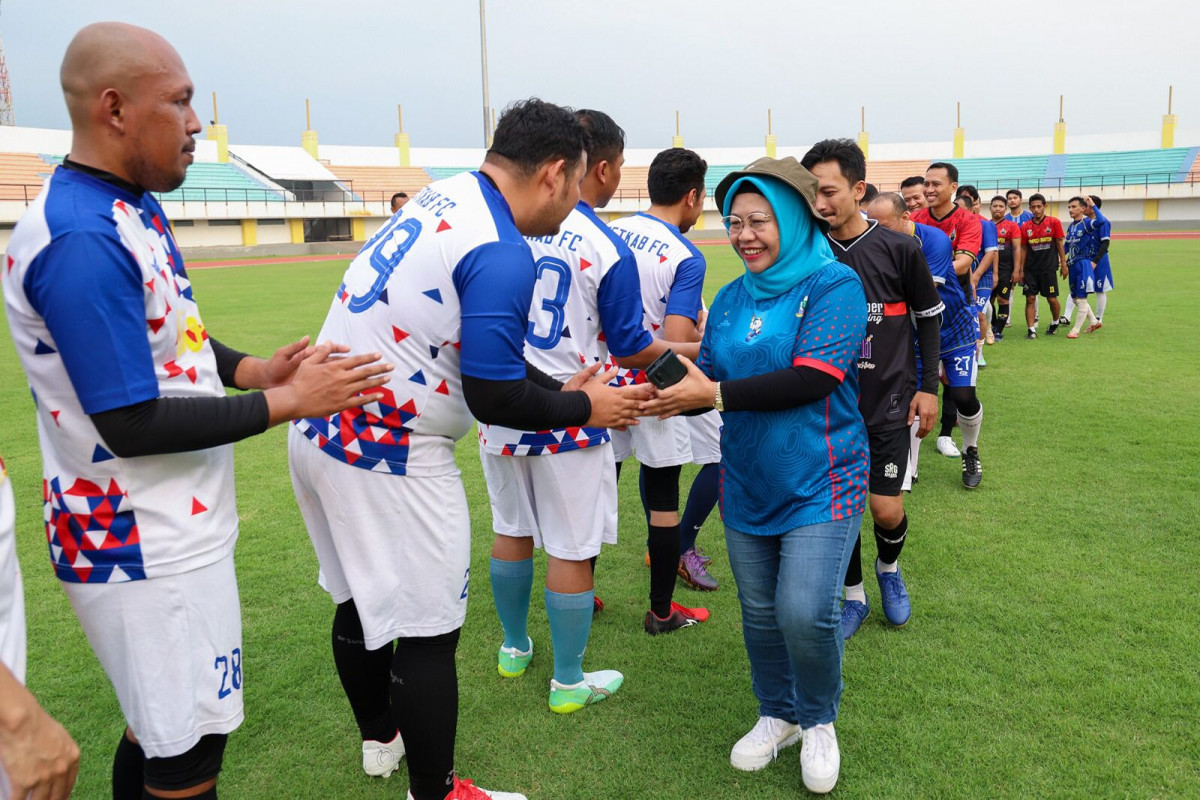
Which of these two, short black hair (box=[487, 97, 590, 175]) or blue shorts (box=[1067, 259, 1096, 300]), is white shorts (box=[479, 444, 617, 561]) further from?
blue shorts (box=[1067, 259, 1096, 300])

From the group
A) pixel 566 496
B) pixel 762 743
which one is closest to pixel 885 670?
pixel 762 743

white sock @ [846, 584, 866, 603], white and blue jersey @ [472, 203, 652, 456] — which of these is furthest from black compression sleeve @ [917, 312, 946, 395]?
white and blue jersey @ [472, 203, 652, 456]

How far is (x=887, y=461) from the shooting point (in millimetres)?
4145

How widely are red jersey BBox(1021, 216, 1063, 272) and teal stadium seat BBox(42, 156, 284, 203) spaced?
4094 centimetres

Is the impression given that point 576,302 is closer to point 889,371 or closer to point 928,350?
point 889,371

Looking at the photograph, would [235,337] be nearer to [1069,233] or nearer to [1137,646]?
[1137,646]

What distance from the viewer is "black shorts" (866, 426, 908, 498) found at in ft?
13.5

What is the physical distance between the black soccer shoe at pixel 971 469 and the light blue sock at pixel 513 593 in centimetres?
Answer: 397

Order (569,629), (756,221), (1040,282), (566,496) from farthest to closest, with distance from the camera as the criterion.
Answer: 1. (1040,282)
2. (569,629)
3. (566,496)
4. (756,221)

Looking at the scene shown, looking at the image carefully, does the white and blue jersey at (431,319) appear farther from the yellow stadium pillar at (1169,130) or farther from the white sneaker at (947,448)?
the yellow stadium pillar at (1169,130)

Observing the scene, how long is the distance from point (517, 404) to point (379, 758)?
156cm

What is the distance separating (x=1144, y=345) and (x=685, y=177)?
1039 cm

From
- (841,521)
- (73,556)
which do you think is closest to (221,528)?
(73,556)

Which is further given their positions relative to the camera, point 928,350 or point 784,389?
point 928,350
